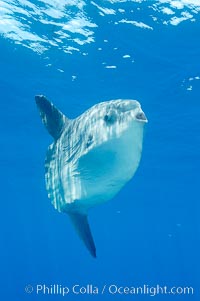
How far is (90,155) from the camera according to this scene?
3.39 meters

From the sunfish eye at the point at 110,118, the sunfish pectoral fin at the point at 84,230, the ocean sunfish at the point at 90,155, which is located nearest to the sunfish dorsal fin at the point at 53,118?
the ocean sunfish at the point at 90,155

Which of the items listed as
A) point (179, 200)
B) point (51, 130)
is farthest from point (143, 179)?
point (51, 130)

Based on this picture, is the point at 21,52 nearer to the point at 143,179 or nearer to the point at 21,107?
the point at 21,107

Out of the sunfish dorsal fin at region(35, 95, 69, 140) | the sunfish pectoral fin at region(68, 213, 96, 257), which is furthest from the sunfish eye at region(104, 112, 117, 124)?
the sunfish pectoral fin at region(68, 213, 96, 257)

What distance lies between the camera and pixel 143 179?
36906 mm

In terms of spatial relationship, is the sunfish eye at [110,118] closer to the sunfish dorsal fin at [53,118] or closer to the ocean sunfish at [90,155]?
the ocean sunfish at [90,155]

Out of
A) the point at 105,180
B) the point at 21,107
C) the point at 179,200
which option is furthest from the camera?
the point at 179,200

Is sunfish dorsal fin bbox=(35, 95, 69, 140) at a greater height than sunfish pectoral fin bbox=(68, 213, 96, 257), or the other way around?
sunfish dorsal fin bbox=(35, 95, 69, 140)

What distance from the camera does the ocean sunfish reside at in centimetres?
308

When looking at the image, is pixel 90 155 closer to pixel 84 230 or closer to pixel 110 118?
pixel 110 118

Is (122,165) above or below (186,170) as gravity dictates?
above

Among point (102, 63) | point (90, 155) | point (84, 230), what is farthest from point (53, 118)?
point (102, 63)

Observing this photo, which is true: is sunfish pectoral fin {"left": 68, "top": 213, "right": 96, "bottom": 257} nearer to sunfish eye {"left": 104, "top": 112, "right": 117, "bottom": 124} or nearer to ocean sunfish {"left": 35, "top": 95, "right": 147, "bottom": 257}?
ocean sunfish {"left": 35, "top": 95, "right": 147, "bottom": 257}

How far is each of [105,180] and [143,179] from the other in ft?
111
